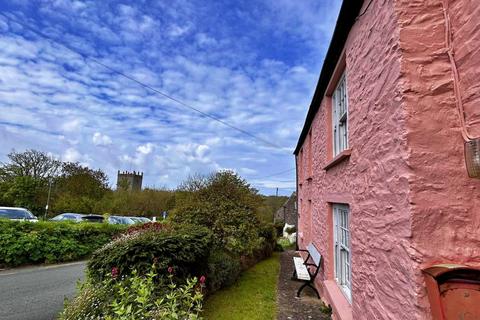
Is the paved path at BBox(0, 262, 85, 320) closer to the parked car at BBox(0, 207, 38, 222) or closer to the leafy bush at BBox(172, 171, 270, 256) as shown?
the leafy bush at BBox(172, 171, 270, 256)

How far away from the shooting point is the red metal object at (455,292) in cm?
176

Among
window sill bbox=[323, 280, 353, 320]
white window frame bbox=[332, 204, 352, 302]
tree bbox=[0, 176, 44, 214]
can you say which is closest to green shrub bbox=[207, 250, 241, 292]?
window sill bbox=[323, 280, 353, 320]

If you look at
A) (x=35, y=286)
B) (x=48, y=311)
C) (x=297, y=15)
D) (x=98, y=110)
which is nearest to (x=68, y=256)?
(x=35, y=286)

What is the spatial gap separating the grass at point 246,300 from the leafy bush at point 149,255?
1.11 m

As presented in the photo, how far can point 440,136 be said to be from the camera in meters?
2.17

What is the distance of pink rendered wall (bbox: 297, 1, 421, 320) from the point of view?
90.7 inches

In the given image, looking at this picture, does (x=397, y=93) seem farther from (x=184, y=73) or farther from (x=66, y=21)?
(x=184, y=73)

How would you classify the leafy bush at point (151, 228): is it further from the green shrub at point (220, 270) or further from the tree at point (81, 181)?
the tree at point (81, 181)

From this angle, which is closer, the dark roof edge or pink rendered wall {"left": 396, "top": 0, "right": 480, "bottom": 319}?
pink rendered wall {"left": 396, "top": 0, "right": 480, "bottom": 319}

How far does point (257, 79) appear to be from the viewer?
35.8ft

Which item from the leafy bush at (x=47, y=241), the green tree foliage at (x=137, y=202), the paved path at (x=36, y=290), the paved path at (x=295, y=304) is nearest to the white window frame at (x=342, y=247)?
the paved path at (x=295, y=304)

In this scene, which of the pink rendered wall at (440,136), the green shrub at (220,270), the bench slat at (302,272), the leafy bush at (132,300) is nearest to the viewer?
the pink rendered wall at (440,136)

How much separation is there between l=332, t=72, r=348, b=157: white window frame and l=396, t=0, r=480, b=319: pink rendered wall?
2.70 metres

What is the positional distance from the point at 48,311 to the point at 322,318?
561cm
